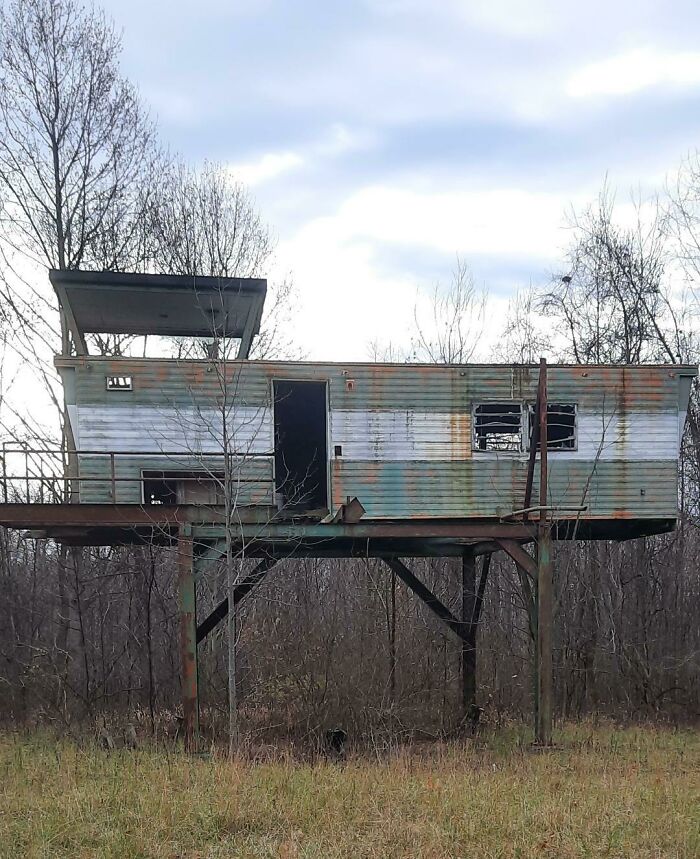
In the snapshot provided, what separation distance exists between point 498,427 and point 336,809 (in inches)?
276

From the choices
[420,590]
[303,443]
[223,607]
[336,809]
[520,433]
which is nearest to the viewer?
[336,809]

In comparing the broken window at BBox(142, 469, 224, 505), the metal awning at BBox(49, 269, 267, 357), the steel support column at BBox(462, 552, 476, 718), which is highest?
the metal awning at BBox(49, 269, 267, 357)

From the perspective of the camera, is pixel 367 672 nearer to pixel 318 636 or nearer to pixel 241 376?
pixel 318 636

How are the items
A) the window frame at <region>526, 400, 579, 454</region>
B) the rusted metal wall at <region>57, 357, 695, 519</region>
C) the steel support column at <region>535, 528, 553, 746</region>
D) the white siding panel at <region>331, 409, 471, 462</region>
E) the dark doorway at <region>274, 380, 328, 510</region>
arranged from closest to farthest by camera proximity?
the rusted metal wall at <region>57, 357, 695, 519</region>, the steel support column at <region>535, 528, 553, 746</region>, the white siding panel at <region>331, 409, 471, 462</region>, the window frame at <region>526, 400, 579, 454</region>, the dark doorway at <region>274, 380, 328, 510</region>

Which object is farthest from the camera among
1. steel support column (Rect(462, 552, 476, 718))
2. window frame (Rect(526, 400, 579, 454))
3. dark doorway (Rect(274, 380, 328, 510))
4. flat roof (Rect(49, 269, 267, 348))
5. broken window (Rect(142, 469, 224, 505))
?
steel support column (Rect(462, 552, 476, 718))

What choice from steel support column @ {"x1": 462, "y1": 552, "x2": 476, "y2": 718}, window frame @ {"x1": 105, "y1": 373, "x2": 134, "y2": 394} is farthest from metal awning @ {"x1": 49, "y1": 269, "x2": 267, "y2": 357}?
steel support column @ {"x1": 462, "y1": 552, "x2": 476, "y2": 718}

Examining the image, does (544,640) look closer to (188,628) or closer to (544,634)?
(544,634)

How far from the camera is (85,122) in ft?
64.8

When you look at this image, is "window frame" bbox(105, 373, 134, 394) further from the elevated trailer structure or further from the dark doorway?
the dark doorway

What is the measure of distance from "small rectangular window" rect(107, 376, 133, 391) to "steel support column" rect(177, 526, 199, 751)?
2.56m

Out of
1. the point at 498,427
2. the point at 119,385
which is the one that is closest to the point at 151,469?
the point at 119,385

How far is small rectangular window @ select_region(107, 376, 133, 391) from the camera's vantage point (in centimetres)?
1266

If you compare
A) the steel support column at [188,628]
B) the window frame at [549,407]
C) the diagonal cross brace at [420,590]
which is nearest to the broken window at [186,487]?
the steel support column at [188,628]

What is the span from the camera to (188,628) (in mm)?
12094
